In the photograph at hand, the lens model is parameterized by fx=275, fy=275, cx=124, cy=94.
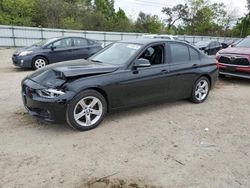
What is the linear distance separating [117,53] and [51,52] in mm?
6082

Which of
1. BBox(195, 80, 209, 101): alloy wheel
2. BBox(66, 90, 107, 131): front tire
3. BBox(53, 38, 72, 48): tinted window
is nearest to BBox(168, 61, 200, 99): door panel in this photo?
BBox(195, 80, 209, 101): alloy wheel

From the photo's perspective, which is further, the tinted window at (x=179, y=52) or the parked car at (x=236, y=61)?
the parked car at (x=236, y=61)

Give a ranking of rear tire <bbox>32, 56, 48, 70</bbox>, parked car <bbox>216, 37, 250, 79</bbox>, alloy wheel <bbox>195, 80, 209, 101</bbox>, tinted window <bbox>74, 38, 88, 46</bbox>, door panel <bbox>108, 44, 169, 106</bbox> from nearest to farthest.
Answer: door panel <bbox>108, 44, 169, 106</bbox> < alloy wheel <bbox>195, 80, 209, 101</bbox> < parked car <bbox>216, 37, 250, 79</bbox> < rear tire <bbox>32, 56, 48, 70</bbox> < tinted window <bbox>74, 38, 88, 46</bbox>

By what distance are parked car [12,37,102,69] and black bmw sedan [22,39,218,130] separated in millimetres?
5597

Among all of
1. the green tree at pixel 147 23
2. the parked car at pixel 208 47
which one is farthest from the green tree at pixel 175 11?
the parked car at pixel 208 47

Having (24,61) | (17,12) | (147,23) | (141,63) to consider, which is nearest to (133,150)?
(141,63)

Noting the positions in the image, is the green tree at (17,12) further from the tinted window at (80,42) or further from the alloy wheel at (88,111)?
the alloy wheel at (88,111)

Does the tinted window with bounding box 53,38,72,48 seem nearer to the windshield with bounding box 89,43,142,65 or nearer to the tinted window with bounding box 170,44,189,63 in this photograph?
the windshield with bounding box 89,43,142,65

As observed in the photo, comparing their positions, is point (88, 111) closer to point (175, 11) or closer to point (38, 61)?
point (38, 61)

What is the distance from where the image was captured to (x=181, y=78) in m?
6.04

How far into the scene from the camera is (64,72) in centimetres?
456

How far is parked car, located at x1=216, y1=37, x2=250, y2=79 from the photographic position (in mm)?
8921

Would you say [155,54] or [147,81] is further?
[155,54]

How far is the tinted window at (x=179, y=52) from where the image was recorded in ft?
19.6
